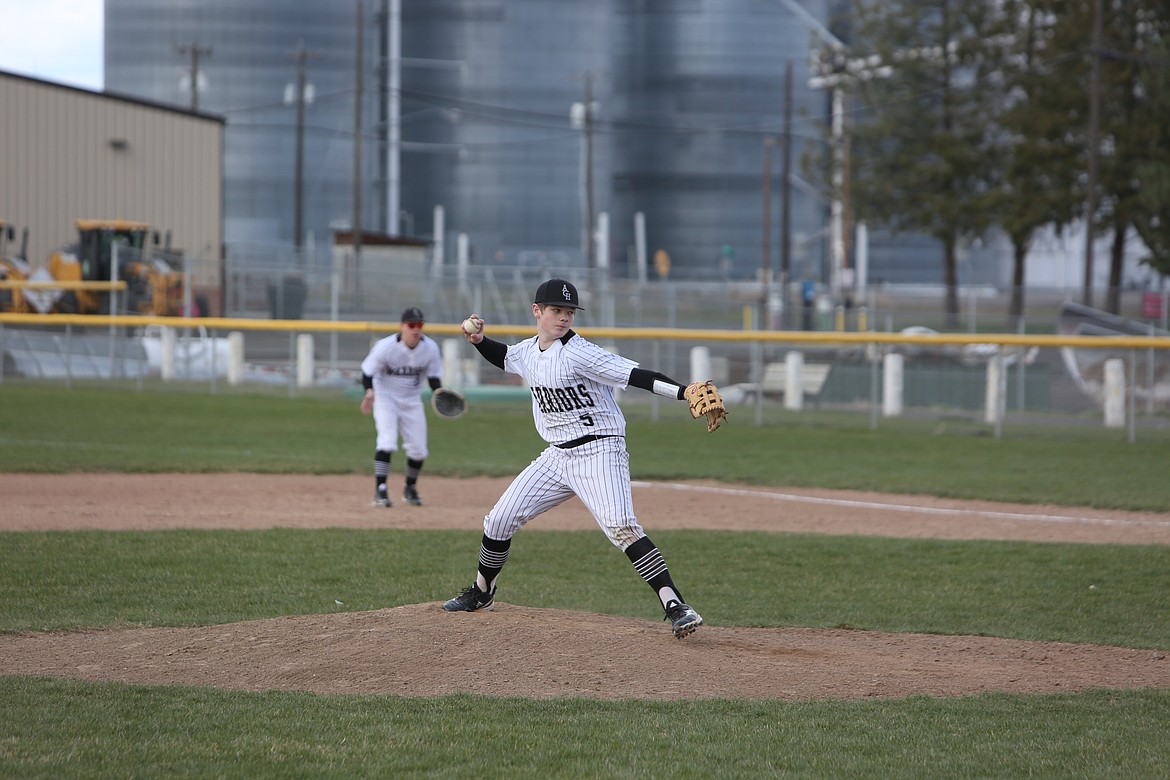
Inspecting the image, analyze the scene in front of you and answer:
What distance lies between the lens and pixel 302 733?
200 inches

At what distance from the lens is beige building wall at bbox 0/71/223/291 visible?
36906 millimetres

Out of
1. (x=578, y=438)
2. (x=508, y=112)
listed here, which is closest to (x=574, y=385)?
(x=578, y=438)

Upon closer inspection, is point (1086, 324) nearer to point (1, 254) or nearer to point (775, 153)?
point (1, 254)

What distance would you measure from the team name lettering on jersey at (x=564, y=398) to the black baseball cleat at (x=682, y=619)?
43.8 inches

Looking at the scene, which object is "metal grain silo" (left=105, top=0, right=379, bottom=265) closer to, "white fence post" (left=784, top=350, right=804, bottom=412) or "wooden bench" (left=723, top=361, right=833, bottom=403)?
"wooden bench" (left=723, top=361, right=833, bottom=403)

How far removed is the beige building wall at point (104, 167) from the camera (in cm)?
3691

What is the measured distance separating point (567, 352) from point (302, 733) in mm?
2426

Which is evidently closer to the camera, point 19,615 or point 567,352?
point 567,352

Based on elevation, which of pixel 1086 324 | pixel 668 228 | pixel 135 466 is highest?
pixel 668 228

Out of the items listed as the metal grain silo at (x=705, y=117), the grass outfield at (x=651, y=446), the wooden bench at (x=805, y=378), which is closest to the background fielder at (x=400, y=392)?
the grass outfield at (x=651, y=446)

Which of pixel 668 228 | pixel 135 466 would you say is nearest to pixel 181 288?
pixel 135 466

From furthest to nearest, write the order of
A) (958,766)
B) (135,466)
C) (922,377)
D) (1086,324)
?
1. (1086,324)
2. (922,377)
3. (135,466)
4. (958,766)

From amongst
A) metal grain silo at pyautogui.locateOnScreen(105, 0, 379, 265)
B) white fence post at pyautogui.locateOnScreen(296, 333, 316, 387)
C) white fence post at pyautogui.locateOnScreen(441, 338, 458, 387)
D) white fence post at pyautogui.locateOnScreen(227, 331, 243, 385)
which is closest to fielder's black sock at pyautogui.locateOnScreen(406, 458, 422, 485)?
white fence post at pyautogui.locateOnScreen(441, 338, 458, 387)

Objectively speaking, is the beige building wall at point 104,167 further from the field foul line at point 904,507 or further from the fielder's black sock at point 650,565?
the fielder's black sock at point 650,565
